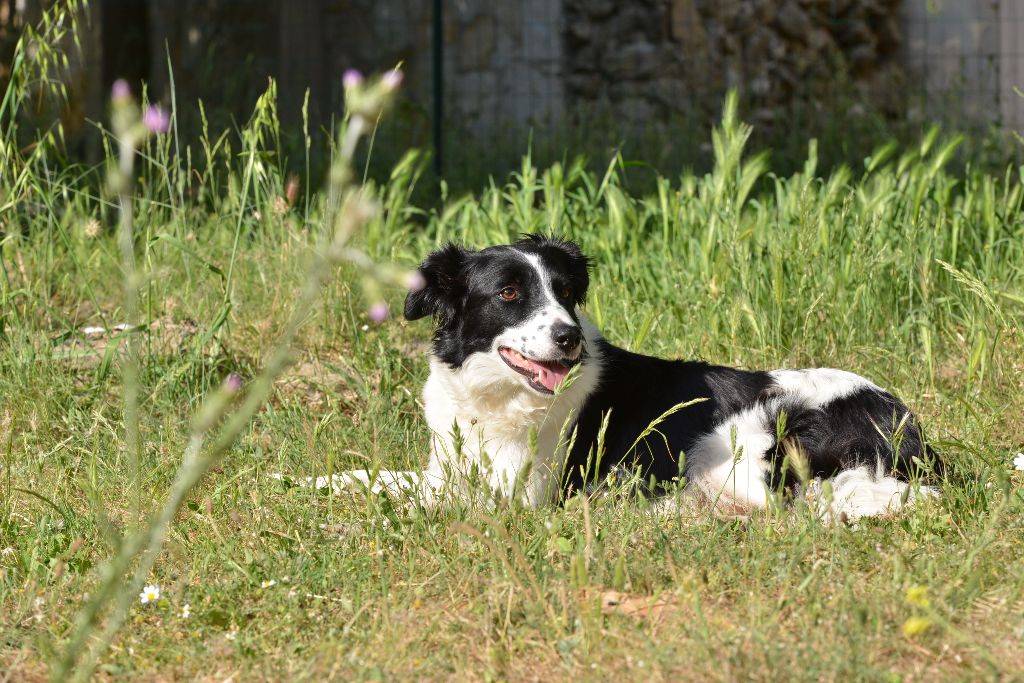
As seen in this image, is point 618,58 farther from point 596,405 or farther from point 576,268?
point 596,405

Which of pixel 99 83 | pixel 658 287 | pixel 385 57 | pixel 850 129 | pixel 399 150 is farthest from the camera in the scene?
pixel 385 57

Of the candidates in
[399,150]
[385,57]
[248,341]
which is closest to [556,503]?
[248,341]

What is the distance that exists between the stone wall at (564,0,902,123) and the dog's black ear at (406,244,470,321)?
6463mm

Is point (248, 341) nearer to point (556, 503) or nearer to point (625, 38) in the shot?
point (556, 503)

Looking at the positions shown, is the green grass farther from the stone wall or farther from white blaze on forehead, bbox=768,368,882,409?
the stone wall

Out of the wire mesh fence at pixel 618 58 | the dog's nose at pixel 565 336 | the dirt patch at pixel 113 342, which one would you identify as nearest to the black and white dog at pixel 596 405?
the dog's nose at pixel 565 336

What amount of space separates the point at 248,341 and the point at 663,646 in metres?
2.74

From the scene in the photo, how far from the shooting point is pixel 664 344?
15.1 ft

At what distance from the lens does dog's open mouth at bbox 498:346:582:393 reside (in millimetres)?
3445

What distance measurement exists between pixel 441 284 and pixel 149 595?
147 cm

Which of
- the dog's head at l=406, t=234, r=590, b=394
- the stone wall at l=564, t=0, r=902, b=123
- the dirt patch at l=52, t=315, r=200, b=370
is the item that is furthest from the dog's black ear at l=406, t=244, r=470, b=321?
the stone wall at l=564, t=0, r=902, b=123

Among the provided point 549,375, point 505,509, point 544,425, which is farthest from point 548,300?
point 505,509

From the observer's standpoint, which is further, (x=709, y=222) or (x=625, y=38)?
(x=625, y=38)

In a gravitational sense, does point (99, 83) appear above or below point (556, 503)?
above
